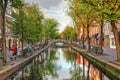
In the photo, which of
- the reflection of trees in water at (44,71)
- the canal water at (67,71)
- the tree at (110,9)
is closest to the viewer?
the canal water at (67,71)

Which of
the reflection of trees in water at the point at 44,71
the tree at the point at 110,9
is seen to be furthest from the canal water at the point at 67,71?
the tree at the point at 110,9

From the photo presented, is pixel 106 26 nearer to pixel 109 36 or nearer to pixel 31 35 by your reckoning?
pixel 109 36

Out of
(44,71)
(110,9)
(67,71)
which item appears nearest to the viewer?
(110,9)

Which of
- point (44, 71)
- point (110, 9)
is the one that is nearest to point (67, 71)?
point (44, 71)

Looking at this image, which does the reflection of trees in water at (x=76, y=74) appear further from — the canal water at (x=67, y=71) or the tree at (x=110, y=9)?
the tree at (x=110, y=9)

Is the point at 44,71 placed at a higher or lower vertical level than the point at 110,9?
lower

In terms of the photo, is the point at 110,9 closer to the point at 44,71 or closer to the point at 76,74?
the point at 76,74

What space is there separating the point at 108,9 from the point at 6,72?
1071 centimetres

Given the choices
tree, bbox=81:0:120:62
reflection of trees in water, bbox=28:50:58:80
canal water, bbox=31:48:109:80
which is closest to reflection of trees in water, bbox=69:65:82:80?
canal water, bbox=31:48:109:80

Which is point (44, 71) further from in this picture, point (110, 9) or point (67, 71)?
point (110, 9)

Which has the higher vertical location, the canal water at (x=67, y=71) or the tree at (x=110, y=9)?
the tree at (x=110, y=9)

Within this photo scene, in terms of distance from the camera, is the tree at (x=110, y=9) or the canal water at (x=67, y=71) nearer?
the canal water at (x=67, y=71)

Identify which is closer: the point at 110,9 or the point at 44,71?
the point at 110,9

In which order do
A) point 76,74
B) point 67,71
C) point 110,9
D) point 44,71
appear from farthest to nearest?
point 44,71
point 67,71
point 76,74
point 110,9
